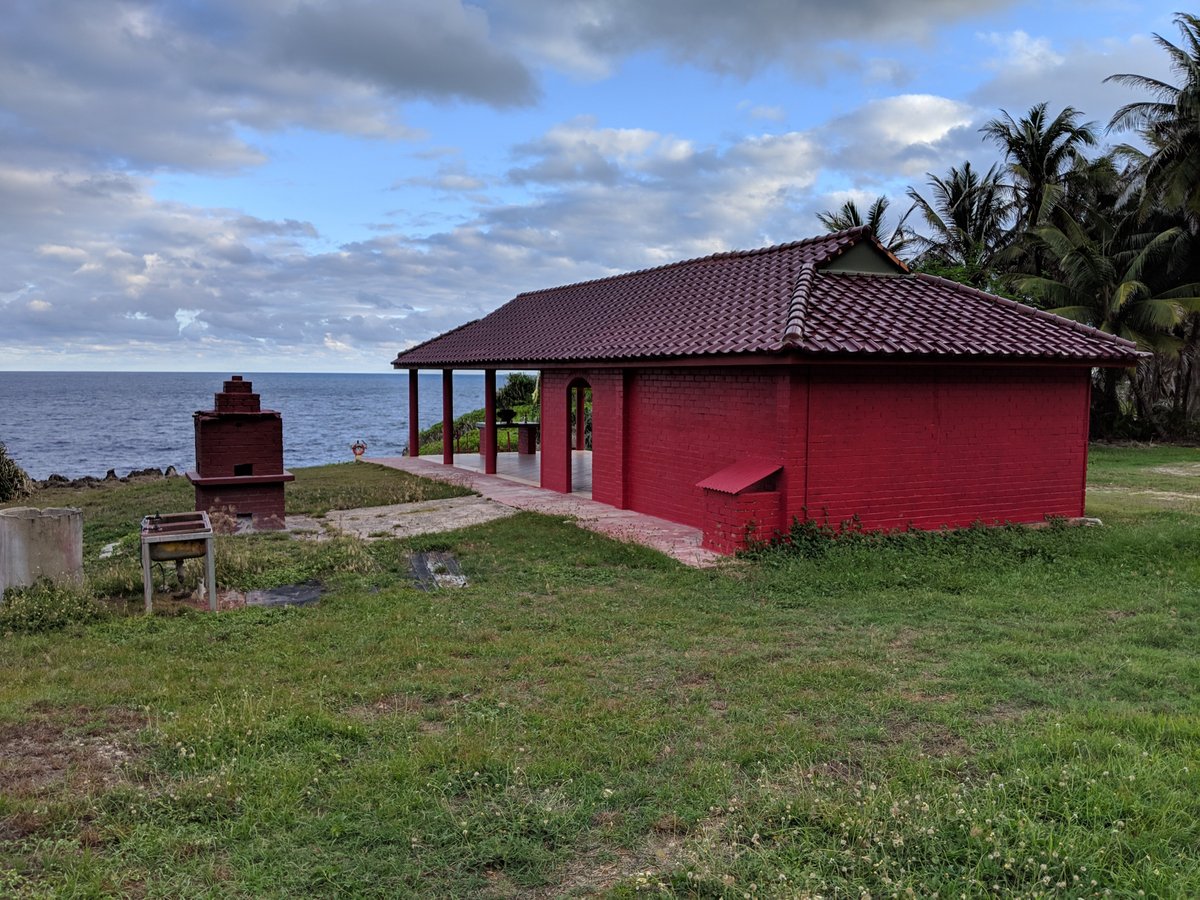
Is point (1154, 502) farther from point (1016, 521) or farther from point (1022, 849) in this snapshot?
point (1022, 849)

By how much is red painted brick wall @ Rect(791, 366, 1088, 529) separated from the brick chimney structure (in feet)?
23.5

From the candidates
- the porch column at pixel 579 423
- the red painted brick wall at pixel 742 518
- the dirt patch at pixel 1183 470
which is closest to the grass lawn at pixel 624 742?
the red painted brick wall at pixel 742 518

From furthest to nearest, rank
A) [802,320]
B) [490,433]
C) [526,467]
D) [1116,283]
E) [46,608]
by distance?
1. [1116,283]
2. [526,467]
3. [490,433]
4. [802,320]
5. [46,608]

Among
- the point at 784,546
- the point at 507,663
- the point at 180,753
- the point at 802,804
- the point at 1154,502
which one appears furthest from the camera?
the point at 1154,502

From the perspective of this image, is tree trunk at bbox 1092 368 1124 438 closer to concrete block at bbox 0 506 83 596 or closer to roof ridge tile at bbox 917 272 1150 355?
roof ridge tile at bbox 917 272 1150 355

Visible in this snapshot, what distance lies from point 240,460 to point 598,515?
16.4 feet

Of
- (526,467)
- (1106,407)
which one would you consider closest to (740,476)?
(526,467)

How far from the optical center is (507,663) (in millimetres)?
6312

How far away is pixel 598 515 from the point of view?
13.1 m

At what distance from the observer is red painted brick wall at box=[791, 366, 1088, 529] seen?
10.6m

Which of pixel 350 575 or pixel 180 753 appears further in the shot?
pixel 350 575

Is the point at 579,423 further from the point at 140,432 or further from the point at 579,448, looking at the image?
the point at 140,432

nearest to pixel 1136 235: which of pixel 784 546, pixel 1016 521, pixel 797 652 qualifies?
pixel 1016 521

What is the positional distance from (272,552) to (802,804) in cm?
801
